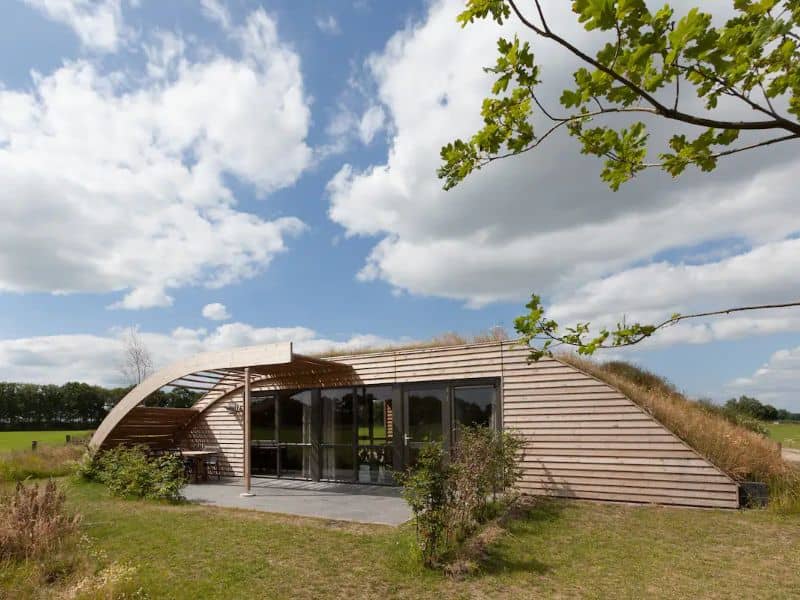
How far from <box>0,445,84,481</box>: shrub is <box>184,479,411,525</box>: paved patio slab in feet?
13.3

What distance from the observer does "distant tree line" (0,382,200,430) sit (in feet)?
110

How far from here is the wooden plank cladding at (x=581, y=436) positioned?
25.9ft

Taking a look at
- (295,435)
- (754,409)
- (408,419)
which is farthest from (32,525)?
(754,409)

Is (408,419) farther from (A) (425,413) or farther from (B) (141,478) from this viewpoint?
(B) (141,478)

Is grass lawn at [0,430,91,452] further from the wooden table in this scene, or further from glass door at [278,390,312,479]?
glass door at [278,390,312,479]

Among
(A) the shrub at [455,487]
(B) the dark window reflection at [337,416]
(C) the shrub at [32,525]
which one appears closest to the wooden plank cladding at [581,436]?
(A) the shrub at [455,487]

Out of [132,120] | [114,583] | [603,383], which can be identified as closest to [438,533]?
[114,583]


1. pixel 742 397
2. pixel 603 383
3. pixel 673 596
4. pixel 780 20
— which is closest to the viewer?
pixel 780 20

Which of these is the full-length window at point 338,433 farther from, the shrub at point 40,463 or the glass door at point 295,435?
the shrub at point 40,463

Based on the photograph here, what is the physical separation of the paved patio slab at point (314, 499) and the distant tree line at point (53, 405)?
1050 inches

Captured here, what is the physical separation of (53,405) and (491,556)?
3879cm

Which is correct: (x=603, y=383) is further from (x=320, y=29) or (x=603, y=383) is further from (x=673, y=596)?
(x=320, y=29)

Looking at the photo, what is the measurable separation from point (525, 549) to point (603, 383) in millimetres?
3792

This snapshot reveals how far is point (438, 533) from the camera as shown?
17.1 ft
